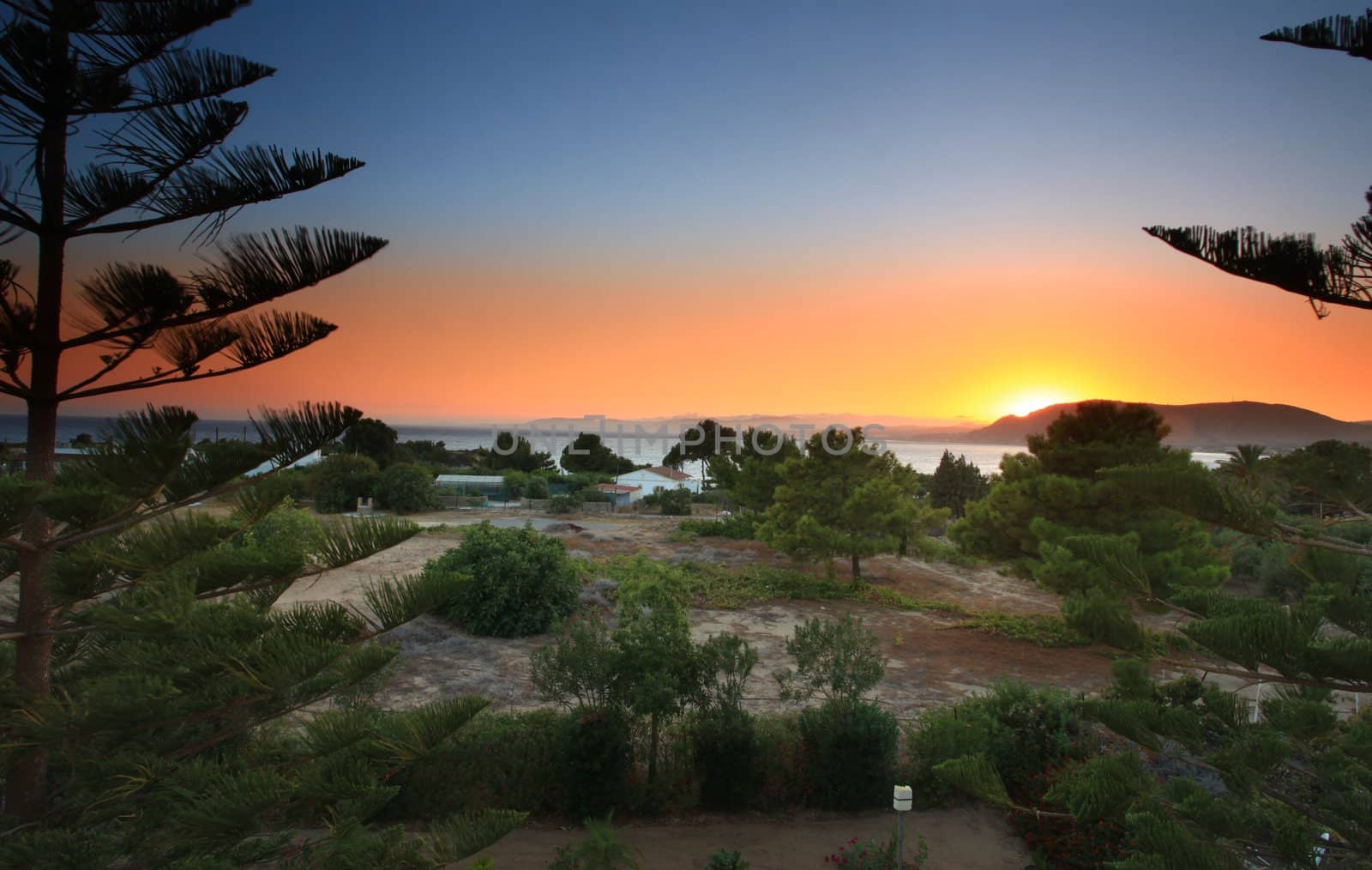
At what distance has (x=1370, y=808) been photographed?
2.38 meters

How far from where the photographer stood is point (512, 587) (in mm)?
11164

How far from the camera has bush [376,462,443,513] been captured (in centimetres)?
2831

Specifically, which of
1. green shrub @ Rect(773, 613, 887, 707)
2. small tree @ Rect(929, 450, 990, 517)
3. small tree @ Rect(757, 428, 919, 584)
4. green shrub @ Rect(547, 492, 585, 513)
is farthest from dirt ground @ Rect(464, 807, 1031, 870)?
small tree @ Rect(929, 450, 990, 517)

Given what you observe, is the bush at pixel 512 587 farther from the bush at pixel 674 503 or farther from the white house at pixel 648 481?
the white house at pixel 648 481

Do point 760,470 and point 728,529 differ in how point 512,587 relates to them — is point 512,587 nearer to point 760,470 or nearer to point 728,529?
point 760,470

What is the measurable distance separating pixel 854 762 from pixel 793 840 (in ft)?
2.76

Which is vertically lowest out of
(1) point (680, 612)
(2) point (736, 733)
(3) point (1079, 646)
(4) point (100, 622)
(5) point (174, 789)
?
(3) point (1079, 646)

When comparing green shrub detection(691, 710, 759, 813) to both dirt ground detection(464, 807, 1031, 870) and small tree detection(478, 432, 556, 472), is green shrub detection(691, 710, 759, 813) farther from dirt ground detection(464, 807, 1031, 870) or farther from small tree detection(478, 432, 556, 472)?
small tree detection(478, 432, 556, 472)

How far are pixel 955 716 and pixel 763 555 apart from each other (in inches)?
493

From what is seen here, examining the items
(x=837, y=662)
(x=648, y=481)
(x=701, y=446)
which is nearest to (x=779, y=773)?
(x=837, y=662)

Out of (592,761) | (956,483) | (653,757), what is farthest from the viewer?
(956,483)

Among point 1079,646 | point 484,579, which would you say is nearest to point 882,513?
point 1079,646

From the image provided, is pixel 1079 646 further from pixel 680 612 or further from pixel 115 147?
pixel 115 147

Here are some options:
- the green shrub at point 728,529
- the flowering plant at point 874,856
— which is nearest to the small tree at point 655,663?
the flowering plant at point 874,856
